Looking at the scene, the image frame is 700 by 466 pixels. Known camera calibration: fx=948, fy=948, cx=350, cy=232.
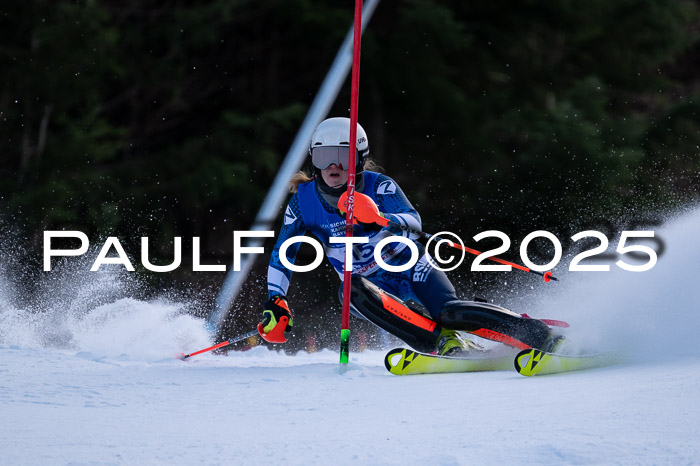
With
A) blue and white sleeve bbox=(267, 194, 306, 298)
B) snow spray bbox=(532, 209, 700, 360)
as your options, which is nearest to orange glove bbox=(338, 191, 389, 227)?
blue and white sleeve bbox=(267, 194, 306, 298)

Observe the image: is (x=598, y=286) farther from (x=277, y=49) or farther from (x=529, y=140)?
(x=277, y=49)

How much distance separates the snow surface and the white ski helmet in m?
1.10

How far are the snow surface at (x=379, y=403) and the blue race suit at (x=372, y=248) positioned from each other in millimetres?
566

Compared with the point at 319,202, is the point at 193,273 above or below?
below

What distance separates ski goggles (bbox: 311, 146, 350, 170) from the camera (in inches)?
191

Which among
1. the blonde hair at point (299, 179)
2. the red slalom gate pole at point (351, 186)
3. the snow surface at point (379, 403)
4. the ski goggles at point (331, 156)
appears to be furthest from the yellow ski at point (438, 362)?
the blonde hair at point (299, 179)

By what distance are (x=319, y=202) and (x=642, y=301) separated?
1.81m

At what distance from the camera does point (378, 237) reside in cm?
511

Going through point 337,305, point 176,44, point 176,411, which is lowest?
point 337,305

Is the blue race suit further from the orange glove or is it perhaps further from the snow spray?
the snow spray

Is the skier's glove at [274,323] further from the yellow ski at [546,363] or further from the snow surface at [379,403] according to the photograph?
the yellow ski at [546,363]

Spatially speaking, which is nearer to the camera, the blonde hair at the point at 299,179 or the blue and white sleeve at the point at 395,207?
the blue and white sleeve at the point at 395,207

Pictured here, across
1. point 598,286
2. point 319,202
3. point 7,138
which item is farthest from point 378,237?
point 7,138

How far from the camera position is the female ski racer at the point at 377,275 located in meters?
4.72
